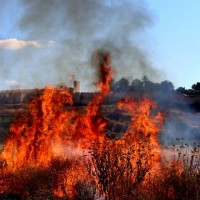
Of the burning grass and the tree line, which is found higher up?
the tree line

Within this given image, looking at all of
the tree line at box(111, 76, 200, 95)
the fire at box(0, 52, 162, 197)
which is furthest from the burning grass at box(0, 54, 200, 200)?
the tree line at box(111, 76, 200, 95)

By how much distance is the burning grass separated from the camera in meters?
8.64

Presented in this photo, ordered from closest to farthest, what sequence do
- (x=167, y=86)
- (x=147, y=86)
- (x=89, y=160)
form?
(x=89, y=160), (x=147, y=86), (x=167, y=86)

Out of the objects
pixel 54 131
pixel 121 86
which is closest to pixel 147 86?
pixel 121 86

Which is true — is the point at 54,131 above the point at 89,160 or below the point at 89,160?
above

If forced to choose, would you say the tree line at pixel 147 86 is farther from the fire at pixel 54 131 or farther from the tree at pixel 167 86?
the fire at pixel 54 131

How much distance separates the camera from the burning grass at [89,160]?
28.3 feet

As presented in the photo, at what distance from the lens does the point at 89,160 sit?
952 centimetres

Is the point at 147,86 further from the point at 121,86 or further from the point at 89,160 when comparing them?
the point at 89,160

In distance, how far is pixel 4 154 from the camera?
1349 cm

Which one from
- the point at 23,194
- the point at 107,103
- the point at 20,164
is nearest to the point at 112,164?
the point at 23,194

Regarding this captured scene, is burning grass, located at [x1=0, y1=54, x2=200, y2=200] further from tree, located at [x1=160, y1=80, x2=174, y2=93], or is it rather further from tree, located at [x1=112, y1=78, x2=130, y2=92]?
tree, located at [x1=160, y1=80, x2=174, y2=93]

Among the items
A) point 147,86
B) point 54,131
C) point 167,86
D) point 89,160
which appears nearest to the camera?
point 89,160

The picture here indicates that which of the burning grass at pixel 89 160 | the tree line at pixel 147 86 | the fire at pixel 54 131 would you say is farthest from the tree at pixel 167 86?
the fire at pixel 54 131
